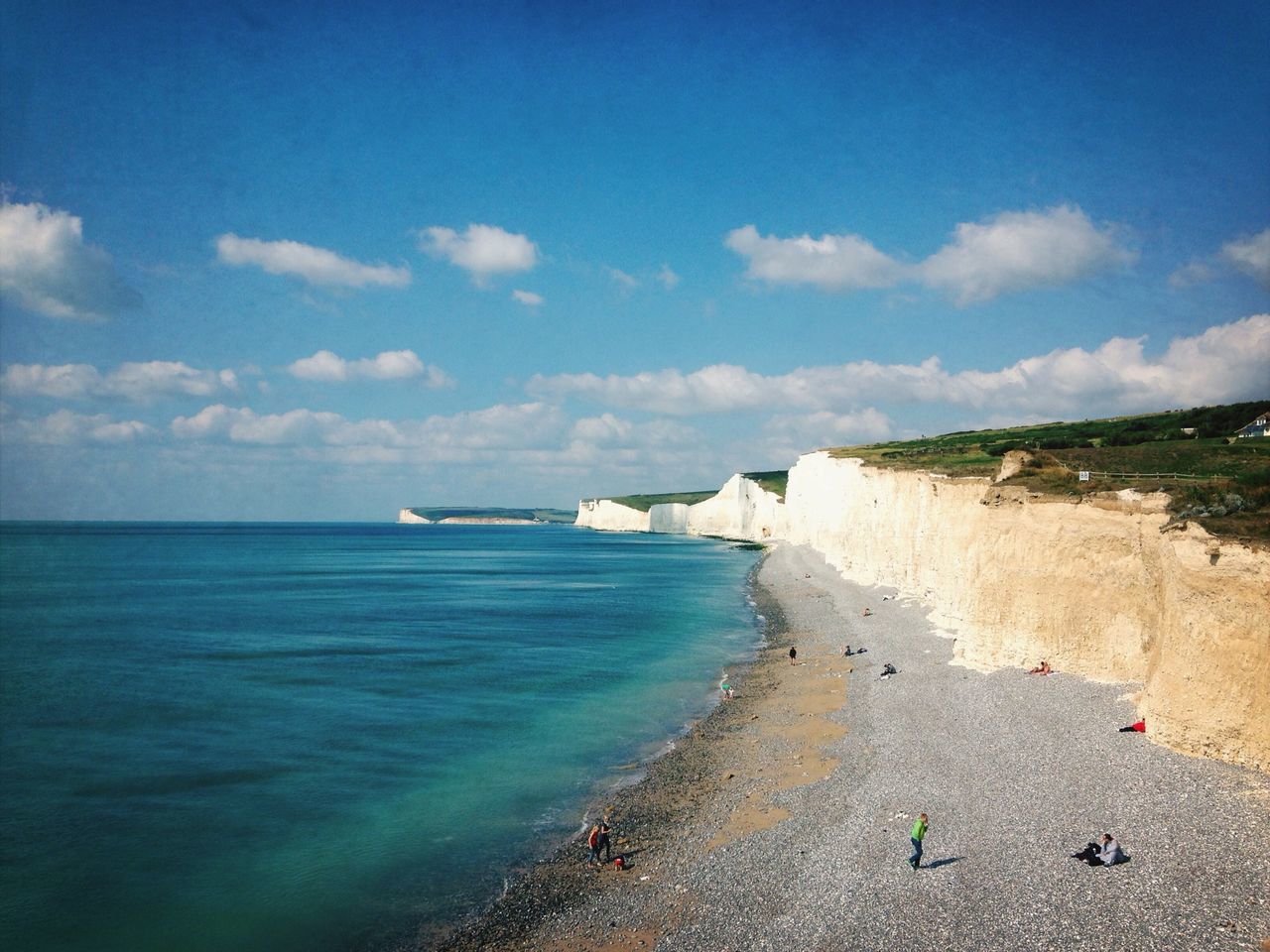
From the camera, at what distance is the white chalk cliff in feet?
43.7

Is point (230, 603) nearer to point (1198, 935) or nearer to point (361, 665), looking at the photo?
point (361, 665)

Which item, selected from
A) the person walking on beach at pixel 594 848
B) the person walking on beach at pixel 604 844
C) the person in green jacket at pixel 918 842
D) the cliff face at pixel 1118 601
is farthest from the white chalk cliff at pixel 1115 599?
the person walking on beach at pixel 594 848

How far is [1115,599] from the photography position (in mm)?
19250

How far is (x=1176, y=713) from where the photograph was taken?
47.4ft

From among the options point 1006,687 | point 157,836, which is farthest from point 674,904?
point 1006,687

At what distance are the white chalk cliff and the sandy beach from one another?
2.60 ft

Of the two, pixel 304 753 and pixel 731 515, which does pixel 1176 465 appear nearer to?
pixel 304 753

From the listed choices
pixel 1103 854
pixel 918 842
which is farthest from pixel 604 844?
pixel 1103 854

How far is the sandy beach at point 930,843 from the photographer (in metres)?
10.5

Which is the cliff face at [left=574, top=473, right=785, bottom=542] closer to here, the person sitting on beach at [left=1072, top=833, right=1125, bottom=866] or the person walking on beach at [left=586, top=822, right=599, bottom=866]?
the person walking on beach at [left=586, top=822, right=599, bottom=866]

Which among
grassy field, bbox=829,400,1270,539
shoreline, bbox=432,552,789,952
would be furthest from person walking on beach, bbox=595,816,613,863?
grassy field, bbox=829,400,1270,539

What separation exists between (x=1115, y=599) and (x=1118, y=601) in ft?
0.30

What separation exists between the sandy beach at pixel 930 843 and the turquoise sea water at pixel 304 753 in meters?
2.24

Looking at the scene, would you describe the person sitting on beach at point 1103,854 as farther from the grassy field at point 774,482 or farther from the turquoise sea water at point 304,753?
the grassy field at point 774,482
